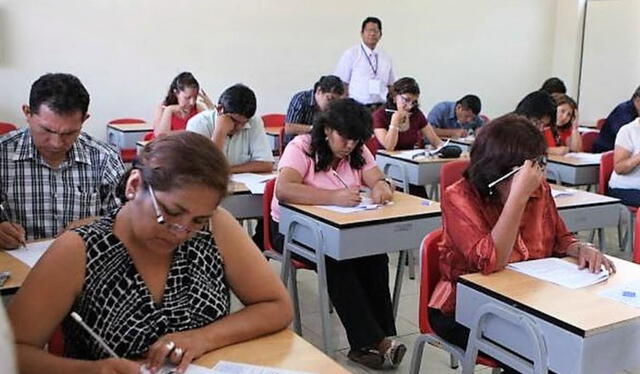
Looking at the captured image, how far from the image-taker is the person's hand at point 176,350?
1338mm

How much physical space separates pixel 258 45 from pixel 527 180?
5221mm

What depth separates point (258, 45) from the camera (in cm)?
691

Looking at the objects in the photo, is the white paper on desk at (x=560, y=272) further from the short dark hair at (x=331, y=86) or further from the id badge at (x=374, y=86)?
the id badge at (x=374, y=86)

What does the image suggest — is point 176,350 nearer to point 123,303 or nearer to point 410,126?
point 123,303

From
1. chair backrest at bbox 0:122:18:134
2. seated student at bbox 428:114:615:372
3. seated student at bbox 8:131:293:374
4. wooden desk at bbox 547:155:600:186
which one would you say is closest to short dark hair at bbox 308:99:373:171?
seated student at bbox 428:114:615:372

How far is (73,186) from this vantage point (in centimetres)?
241

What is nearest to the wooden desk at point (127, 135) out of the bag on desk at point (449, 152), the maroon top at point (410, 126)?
the maroon top at point (410, 126)

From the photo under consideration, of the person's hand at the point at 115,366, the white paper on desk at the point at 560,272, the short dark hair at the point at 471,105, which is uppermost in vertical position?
the short dark hair at the point at 471,105

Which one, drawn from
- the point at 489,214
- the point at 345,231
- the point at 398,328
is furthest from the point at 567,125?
the point at 489,214

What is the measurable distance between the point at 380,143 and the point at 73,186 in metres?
2.84

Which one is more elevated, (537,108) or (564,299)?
(537,108)

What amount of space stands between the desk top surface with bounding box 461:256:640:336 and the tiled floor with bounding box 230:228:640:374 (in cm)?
90

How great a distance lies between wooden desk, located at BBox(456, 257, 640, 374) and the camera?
167 cm

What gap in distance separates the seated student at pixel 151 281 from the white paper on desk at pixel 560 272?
891 mm
